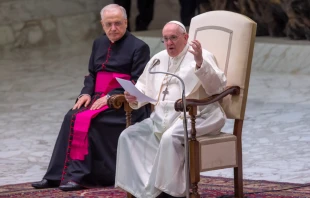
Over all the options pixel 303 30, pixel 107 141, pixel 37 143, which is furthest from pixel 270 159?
pixel 303 30

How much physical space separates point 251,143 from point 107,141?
1.76 metres

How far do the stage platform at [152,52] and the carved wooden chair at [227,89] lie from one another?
0.87 m

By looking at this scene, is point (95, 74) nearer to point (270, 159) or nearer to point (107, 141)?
point (107, 141)

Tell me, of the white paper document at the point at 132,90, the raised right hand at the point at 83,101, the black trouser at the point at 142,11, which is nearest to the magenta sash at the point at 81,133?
the raised right hand at the point at 83,101

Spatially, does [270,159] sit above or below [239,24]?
below

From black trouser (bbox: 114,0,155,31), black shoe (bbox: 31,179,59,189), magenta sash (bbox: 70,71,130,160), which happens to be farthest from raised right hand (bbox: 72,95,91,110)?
black trouser (bbox: 114,0,155,31)

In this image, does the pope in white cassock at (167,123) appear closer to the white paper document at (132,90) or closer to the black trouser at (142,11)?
the white paper document at (132,90)

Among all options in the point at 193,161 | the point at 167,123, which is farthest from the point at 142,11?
the point at 193,161

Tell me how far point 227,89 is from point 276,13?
22.1 ft

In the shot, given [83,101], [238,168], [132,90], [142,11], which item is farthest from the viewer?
[142,11]

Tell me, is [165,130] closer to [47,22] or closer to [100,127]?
[100,127]

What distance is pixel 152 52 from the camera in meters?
12.3

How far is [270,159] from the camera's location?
714 cm

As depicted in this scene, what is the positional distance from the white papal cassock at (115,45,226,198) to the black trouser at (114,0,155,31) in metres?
8.32
